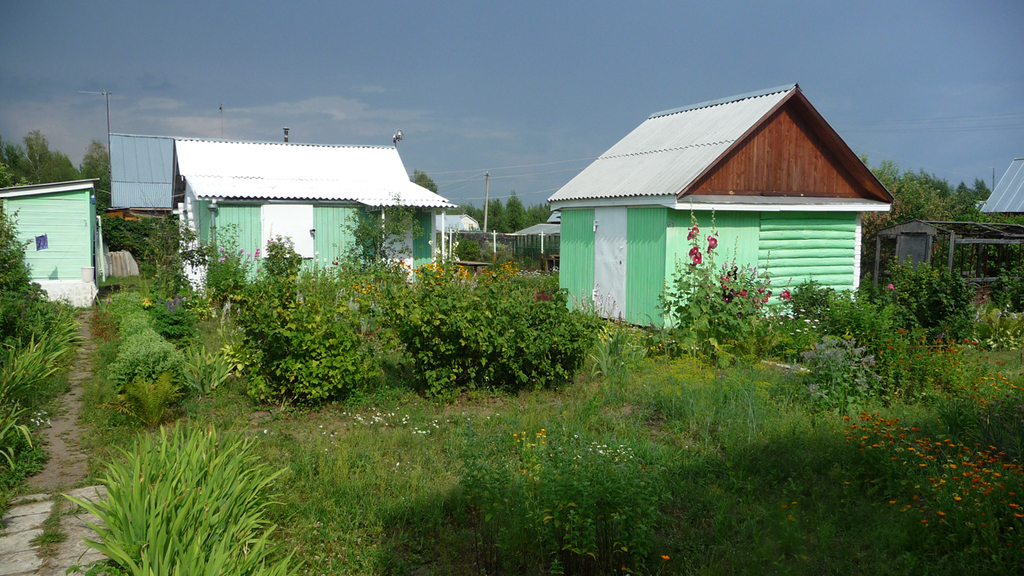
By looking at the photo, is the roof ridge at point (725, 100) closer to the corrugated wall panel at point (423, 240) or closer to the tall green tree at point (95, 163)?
the corrugated wall panel at point (423, 240)

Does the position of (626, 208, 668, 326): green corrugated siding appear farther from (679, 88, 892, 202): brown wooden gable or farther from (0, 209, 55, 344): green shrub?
(0, 209, 55, 344): green shrub

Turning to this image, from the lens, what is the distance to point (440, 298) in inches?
279

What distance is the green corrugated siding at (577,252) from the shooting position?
13875 millimetres

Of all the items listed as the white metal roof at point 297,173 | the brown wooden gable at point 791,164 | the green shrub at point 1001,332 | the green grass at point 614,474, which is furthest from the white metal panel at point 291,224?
the green shrub at point 1001,332

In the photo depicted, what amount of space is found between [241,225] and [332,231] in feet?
6.76

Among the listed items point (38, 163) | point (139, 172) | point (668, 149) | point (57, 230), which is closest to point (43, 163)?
point (38, 163)

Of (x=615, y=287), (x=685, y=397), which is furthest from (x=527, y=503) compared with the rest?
(x=615, y=287)

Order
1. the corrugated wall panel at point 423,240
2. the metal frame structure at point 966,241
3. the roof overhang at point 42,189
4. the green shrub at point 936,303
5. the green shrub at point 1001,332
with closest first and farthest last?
1. the green shrub at point 936,303
2. the green shrub at point 1001,332
3. the metal frame structure at point 966,241
4. the roof overhang at point 42,189
5. the corrugated wall panel at point 423,240

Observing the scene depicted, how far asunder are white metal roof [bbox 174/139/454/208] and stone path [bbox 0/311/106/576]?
935cm

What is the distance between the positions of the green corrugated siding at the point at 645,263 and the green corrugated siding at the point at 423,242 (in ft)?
20.7

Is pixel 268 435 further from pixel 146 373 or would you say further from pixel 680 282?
pixel 680 282

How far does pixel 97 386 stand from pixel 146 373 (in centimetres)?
167

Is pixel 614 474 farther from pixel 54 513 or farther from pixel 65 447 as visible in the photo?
pixel 65 447

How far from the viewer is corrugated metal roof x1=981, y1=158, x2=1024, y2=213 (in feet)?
72.1
